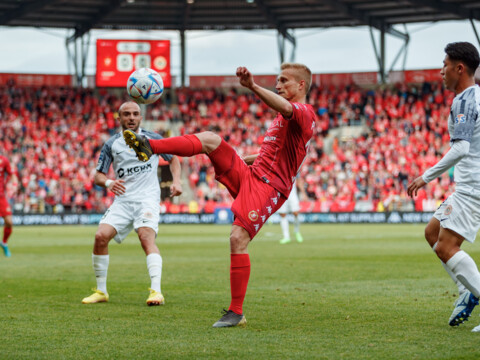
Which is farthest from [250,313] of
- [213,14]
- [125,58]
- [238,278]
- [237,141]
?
[213,14]

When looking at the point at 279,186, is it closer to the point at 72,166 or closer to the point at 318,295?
the point at 318,295

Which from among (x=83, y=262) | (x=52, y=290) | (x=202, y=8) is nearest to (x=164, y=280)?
(x=52, y=290)

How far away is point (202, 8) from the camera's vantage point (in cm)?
4884

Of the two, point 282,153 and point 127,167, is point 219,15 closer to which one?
point 127,167

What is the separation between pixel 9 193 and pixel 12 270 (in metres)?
28.5

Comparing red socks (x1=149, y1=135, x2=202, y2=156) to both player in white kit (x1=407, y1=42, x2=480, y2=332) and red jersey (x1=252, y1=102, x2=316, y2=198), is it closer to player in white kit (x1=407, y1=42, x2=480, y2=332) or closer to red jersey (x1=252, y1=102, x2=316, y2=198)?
red jersey (x1=252, y1=102, x2=316, y2=198)

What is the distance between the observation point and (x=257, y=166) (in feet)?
23.6

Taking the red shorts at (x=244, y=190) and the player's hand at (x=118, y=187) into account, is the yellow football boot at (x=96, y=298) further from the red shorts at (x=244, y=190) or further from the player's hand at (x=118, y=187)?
the red shorts at (x=244, y=190)

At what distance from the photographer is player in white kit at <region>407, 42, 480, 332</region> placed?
20.1 feet

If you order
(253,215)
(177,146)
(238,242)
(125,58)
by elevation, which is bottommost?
(238,242)

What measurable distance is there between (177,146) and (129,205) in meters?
2.84

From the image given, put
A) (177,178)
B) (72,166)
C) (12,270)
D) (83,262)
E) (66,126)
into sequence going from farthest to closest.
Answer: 1. (66,126)
2. (72,166)
3. (83,262)
4. (12,270)
5. (177,178)

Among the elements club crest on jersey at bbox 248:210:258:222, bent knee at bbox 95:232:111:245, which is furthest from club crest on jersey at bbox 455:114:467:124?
bent knee at bbox 95:232:111:245

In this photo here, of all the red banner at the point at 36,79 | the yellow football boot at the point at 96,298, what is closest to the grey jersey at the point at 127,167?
the yellow football boot at the point at 96,298
